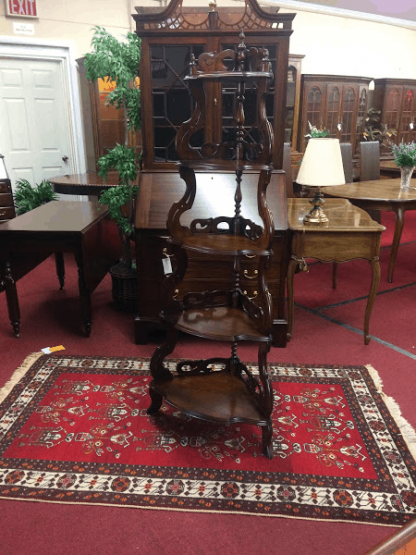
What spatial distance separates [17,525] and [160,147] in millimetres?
2141

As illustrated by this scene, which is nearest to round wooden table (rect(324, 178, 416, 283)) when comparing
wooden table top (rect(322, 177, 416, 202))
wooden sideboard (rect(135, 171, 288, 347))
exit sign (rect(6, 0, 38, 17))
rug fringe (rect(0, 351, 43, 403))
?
wooden table top (rect(322, 177, 416, 202))

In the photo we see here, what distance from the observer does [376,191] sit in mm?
4035

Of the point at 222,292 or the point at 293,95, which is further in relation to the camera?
the point at 293,95

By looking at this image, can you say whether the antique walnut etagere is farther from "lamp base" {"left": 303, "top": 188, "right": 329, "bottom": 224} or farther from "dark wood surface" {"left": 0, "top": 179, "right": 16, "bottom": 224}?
"dark wood surface" {"left": 0, "top": 179, "right": 16, "bottom": 224}

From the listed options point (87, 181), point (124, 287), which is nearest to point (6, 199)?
point (87, 181)

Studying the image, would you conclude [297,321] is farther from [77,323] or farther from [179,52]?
[179,52]

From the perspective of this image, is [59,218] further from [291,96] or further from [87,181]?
[291,96]

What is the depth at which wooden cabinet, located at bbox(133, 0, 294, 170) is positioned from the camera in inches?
A: 102

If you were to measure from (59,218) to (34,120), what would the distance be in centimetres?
318

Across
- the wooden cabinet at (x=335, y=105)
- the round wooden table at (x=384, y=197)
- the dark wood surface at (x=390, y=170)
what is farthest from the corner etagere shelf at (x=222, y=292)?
the wooden cabinet at (x=335, y=105)

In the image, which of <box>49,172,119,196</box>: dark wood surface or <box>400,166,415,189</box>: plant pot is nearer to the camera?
<box>400,166,415,189</box>: plant pot

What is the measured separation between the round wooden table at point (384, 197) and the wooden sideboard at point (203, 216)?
4.25ft

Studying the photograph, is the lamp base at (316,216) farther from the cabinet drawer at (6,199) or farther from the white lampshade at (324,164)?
the cabinet drawer at (6,199)

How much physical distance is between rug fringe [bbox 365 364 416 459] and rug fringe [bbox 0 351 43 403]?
1988 mm
